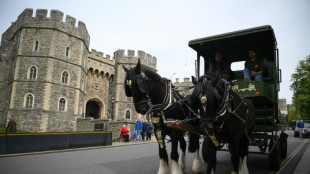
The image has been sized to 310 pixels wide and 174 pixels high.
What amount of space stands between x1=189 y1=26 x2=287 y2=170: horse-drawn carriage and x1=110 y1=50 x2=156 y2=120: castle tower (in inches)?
975

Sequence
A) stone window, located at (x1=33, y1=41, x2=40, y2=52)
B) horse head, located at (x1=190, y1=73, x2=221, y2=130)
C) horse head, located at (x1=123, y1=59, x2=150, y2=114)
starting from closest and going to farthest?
horse head, located at (x1=190, y1=73, x2=221, y2=130) → horse head, located at (x1=123, y1=59, x2=150, y2=114) → stone window, located at (x1=33, y1=41, x2=40, y2=52)

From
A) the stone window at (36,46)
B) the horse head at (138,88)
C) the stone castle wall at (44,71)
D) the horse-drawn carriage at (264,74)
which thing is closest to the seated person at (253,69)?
the horse-drawn carriage at (264,74)

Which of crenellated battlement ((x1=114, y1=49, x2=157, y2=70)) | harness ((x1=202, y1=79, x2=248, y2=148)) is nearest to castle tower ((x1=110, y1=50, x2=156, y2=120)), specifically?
crenellated battlement ((x1=114, y1=49, x2=157, y2=70))

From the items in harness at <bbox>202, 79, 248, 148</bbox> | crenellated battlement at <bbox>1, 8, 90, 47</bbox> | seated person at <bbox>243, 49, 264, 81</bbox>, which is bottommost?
harness at <bbox>202, 79, 248, 148</bbox>

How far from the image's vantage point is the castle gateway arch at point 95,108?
29922mm

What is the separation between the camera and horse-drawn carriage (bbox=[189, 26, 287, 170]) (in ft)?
15.7

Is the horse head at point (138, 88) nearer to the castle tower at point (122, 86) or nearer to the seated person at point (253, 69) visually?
the seated person at point (253, 69)

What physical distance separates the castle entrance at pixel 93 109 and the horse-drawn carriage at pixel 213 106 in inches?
1043

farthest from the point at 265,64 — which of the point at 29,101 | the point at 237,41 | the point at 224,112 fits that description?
the point at 29,101

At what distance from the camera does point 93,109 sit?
30656 millimetres

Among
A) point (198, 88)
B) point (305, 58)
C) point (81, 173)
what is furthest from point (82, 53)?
point (305, 58)

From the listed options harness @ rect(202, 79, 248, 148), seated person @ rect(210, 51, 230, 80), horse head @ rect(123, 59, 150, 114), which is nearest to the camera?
harness @ rect(202, 79, 248, 148)

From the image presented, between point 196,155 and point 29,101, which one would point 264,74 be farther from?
point 29,101

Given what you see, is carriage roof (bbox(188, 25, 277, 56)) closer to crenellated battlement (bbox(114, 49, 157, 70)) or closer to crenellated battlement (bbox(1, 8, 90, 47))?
crenellated battlement (bbox(1, 8, 90, 47))
